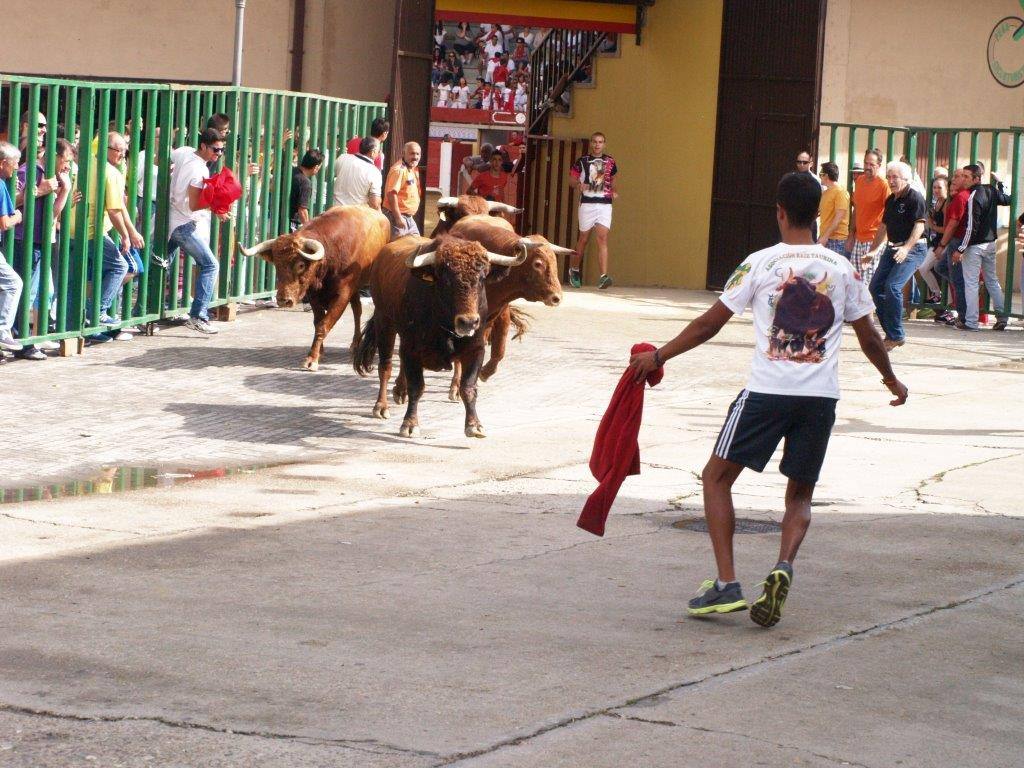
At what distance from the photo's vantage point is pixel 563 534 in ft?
27.5

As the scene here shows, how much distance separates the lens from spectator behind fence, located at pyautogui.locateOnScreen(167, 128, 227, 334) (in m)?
15.2

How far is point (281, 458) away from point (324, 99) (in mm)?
8881

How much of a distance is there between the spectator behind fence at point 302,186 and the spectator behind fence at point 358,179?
0.91 feet

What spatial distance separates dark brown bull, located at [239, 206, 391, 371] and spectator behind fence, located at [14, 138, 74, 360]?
1588 millimetres

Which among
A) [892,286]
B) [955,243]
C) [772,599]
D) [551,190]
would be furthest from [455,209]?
[551,190]

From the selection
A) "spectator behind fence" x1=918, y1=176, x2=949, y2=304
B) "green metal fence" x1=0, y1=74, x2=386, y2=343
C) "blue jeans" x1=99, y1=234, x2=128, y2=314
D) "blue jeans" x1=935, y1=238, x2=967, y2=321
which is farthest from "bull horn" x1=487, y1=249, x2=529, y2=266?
"blue jeans" x1=935, y1=238, x2=967, y2=321

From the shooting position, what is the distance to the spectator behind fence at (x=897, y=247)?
16.6 metres

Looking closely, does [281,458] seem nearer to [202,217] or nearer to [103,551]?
[103,551]

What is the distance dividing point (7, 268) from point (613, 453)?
7.25 metres

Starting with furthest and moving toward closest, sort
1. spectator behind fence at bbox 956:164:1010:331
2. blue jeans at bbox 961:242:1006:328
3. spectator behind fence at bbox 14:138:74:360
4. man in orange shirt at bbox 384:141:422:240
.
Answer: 1. blue jeans at bbox 961:242:1006:328
2. spectator behind fence at bbox 956:164:1010:331
3. man in orange shirt at bbox 384:141:422:240
4. spectator behind fence at bbox 14:138:74:360

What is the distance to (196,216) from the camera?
15.4 meters

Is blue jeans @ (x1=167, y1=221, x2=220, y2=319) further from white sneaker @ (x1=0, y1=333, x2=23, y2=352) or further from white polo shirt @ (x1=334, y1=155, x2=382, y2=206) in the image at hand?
white sneaker @ (x1=0, y1=333, x2=23, y2=352)

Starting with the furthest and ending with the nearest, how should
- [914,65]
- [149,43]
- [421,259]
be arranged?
[914,65] → [149,43] → [421,259]

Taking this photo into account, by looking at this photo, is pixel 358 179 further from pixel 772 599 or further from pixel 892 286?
pixel 772 599
